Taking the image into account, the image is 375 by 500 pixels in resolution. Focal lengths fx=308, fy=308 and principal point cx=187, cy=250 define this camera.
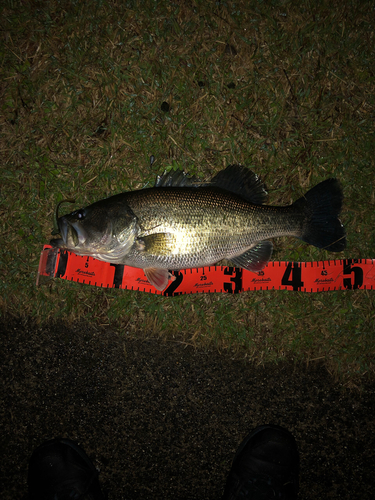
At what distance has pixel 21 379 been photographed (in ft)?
9.91

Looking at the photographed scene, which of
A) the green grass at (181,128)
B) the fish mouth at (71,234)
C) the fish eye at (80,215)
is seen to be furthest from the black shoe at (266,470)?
the fish eye at (80,215)

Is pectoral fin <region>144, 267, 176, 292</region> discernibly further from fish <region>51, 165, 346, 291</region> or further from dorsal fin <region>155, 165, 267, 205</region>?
dorsal fin <region>155, 165, 267, 205</region>

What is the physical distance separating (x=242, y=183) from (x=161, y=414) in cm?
233

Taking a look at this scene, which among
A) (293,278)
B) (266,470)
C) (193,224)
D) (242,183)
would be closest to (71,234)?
(193,224)

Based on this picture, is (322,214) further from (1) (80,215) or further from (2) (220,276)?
(1) (80,215)

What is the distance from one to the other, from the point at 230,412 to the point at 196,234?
1.83 m

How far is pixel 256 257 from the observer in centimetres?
276

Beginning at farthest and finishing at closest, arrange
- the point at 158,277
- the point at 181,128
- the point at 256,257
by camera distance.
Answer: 1. the point at 181,128
2. the point at 256,257
3. the point at 158,277

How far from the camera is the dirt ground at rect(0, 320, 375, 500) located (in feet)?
9.79

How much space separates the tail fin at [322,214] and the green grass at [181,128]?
1.01ft

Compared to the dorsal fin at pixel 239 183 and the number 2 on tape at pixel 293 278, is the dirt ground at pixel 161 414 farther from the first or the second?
the dorsal fin at pixel 239 183

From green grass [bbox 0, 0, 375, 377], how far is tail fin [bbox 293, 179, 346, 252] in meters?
0.31

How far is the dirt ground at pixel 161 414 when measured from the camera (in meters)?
2.98

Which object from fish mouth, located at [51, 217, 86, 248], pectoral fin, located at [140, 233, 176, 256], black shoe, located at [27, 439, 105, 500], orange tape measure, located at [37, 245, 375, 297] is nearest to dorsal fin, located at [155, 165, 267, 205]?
pectoral fin, located at [140, 233, 176, 256]
